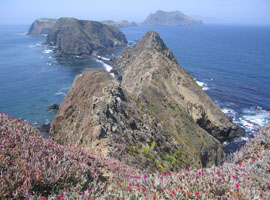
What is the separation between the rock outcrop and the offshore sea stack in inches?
4272

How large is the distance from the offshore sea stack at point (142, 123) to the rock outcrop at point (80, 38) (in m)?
109

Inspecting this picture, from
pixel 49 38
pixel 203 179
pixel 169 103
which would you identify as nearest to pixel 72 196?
pixel 203 179

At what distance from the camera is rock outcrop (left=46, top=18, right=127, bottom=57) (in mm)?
142250

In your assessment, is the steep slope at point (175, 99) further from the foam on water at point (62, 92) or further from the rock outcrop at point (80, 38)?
the rock outcrop at point (80, 38)

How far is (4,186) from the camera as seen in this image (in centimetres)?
492

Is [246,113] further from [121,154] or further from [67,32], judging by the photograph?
[67,32]

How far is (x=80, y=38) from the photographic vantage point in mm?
152375

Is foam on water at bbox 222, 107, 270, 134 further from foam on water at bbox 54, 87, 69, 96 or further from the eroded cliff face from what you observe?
foam on water at bbox 54, 87, 69, 96

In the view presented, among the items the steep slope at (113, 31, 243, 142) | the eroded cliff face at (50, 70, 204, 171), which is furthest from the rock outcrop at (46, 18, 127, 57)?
the eroded cliff face at (50, 70, 204, 171)

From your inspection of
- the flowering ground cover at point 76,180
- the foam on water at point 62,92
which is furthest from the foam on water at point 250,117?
the foam on water at point 62,92

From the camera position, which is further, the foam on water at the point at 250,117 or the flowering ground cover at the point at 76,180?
the foam on water at the point at 250,117

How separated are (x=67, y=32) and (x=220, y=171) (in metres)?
173

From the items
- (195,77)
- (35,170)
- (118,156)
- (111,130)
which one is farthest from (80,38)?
(35,170)

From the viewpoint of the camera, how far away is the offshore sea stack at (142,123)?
49.0 feet
